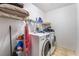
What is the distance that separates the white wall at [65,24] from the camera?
100 centimetres

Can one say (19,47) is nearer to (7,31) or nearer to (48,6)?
(7,31)

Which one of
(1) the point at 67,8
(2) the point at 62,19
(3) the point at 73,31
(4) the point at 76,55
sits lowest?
(4) the point at 76,55

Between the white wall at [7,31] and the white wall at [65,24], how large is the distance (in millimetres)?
405

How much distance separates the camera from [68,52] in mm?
1018

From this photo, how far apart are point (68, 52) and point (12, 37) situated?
2.49 feet

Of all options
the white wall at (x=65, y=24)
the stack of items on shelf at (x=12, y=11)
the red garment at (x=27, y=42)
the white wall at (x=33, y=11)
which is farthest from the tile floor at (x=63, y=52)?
the stack of items on shelf at (x=12, y=11)

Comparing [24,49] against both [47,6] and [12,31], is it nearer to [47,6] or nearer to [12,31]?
[12,31]

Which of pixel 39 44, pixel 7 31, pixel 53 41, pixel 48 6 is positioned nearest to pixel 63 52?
pixel 53 41

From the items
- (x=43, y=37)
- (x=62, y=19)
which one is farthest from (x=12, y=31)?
(x=62, y=19)

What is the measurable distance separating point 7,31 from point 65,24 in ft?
2.49

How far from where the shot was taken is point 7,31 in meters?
1.07

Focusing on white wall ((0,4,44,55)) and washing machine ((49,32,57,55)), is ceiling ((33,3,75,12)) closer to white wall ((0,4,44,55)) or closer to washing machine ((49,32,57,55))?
white wall ((0,4,44,55))

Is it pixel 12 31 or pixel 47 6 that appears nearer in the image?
pixel 47 6

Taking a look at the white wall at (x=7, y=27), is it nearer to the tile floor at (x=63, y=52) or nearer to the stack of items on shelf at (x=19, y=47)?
the stack of items on shelf at (x=19, y=47)
